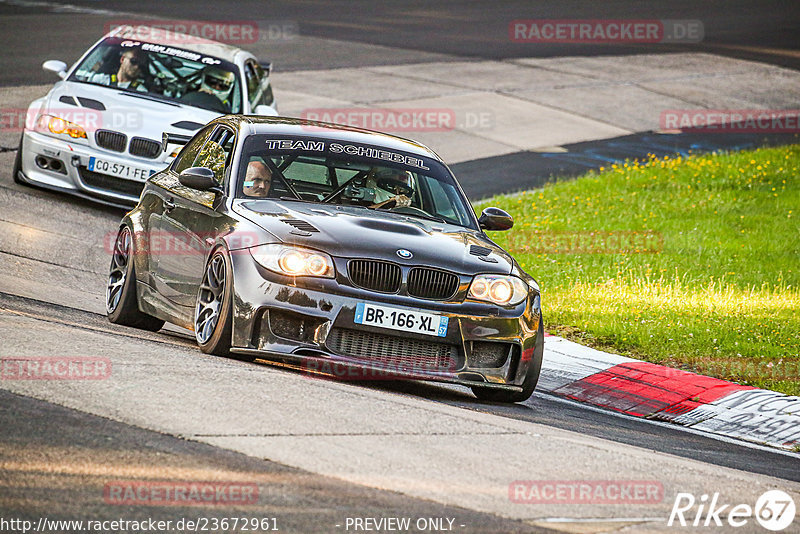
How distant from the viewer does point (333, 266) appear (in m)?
7.65

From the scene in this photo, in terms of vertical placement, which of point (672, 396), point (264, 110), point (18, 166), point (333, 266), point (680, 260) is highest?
point (333, 266)

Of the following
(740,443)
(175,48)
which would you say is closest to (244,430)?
(740,443)

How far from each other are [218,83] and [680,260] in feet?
18.6

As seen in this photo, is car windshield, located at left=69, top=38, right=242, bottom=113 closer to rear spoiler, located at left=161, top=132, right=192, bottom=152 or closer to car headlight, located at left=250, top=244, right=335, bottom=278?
rear spoiler, located at left=161, top=132, right=192, bottom=152

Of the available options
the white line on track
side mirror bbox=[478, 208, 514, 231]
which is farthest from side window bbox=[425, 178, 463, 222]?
the white line on track

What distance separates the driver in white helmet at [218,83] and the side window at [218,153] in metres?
5.57

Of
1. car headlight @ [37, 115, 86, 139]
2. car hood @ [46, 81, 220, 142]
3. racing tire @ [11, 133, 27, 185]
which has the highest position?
car hood @ [46, 81, 220, 142]

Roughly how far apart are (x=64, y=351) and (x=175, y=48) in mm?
8860

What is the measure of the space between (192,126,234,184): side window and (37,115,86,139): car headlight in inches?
182

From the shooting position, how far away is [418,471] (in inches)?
226

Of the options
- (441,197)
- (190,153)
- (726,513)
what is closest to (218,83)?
(190,153)

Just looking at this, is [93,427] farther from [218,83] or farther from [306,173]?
[218,83]

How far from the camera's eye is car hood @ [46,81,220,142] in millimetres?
13867

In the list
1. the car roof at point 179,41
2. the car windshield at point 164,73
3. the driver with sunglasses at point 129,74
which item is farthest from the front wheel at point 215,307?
the car roof at point 179,41
